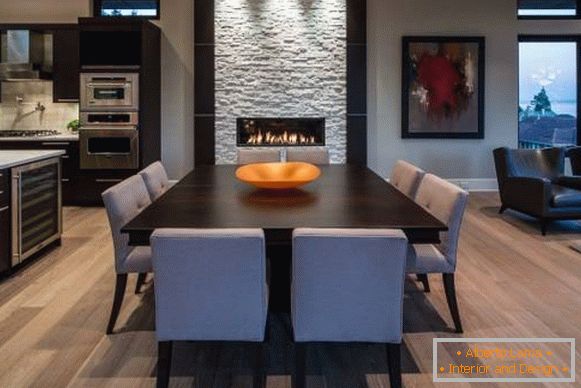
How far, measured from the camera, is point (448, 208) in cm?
292

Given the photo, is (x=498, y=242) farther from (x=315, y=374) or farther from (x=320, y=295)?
(x=320, y=295)

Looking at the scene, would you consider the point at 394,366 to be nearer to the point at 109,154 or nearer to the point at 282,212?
the point at 282,212

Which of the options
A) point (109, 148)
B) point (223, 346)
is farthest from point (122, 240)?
point (109, 148)

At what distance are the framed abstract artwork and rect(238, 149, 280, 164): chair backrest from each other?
3494mm

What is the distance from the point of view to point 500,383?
8.17ft

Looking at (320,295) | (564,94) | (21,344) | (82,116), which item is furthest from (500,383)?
(564,94)

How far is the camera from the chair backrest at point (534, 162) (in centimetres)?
625

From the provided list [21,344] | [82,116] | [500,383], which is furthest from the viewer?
[82,116]

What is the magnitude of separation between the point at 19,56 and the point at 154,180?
14.5ft

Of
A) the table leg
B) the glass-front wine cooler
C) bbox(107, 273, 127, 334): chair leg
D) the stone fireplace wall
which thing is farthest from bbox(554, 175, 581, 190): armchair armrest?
the glass-front wine cooler

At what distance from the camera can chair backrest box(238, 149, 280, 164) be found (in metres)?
5.26

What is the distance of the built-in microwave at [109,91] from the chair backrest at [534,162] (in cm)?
440

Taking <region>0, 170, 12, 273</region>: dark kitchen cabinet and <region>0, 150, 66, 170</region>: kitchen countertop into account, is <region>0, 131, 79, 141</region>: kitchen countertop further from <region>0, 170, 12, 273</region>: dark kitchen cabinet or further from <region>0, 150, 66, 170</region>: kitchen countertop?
<region>0, 170, 12, 273</region>: dark kitchen cabinet

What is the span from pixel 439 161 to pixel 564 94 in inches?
85.9
